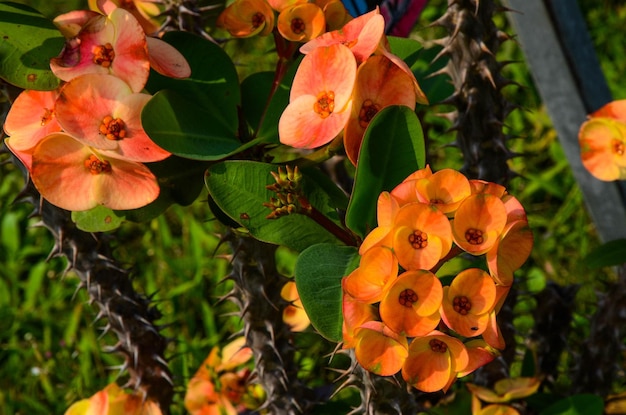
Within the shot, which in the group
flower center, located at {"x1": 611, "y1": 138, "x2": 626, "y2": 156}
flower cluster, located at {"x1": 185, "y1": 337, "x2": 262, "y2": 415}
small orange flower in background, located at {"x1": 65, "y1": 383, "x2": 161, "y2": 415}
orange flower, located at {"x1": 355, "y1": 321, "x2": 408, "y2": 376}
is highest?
orange flower, located at {"x1": 355, "y1": 321, "x2": 408, "y2": 376}

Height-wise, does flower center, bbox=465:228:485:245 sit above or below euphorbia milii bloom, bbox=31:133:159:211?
below

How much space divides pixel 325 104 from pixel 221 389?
2.07 feet

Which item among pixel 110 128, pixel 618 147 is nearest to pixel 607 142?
pixel 618 147

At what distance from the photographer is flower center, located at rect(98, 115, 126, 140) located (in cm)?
74

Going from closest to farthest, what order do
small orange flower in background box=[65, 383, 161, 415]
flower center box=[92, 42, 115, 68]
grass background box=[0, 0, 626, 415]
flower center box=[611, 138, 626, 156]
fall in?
1. flower center box=[92, 42, 115, 68]
2. flower center box=[611, 138, 626, 156]
3. small orange flower in background box=[65, 383, 161, 415]
4. grass background box=[0, 0, 626, 415]

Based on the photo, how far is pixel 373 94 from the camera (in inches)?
29.2

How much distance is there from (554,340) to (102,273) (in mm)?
728

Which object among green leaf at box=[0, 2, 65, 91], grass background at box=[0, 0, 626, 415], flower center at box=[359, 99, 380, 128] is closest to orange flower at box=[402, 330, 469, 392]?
flower center at box=[359, 99, 380, 128]

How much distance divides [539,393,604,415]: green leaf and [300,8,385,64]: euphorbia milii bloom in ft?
1.89

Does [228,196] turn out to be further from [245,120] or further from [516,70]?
[516,70]

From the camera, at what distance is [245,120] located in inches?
35.6

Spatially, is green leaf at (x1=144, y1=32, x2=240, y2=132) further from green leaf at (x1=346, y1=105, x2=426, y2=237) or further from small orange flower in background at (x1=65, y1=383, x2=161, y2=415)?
small orange flower in background at (x1=65, y1=383, x2=161, y2=415)

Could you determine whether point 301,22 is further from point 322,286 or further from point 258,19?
point 322,286

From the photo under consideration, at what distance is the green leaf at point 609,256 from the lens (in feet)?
3.37
